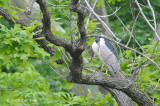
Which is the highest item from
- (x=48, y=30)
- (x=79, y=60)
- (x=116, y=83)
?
(x=48, y=30)

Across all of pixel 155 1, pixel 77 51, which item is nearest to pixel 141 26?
pixel 155 1

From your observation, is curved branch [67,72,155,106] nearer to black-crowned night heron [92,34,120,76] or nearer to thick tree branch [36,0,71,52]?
thick tree branch [36,0,71,52]

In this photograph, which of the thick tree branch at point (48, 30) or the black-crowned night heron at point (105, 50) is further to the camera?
the black-crowned night heron at point (105, 50)

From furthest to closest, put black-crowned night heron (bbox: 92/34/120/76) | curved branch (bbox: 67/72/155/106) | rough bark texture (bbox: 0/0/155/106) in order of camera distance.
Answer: black-crowned night heron (bbox: 92/34/120/76) → curved branch (bbox: 67/72/155/106) → rough bark texture (bbox: 0/0/155/106)

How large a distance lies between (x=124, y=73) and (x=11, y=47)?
1.93m

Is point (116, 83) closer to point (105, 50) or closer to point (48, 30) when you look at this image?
point (48, 30)

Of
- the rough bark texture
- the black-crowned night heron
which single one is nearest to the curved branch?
the rough bark texture

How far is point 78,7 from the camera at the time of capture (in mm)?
2021

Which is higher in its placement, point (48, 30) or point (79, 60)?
point (48, 30)

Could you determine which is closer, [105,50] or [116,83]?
[116,83]

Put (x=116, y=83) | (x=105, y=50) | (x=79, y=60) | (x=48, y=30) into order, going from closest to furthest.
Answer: (x=48, y=30) < (x=79, y=60) < (x=116, y=83) < (x=105, y=50)

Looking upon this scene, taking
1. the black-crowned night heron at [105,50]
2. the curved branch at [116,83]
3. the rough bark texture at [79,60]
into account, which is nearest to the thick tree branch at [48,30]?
the rough bark texture at [79,60]

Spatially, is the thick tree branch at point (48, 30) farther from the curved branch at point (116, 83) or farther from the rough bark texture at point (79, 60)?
the curved branch at point (116, 83)

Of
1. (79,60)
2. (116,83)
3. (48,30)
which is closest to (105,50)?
(116,83)
